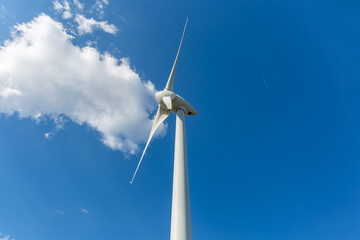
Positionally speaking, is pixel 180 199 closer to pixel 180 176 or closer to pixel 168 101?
pixel 180 176

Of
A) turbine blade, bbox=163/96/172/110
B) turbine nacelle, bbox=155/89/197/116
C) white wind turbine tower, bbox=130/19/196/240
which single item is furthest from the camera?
turbine nacelle, bbox=155/89/197/116

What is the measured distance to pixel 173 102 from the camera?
19203mm

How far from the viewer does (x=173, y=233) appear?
9.89 meters

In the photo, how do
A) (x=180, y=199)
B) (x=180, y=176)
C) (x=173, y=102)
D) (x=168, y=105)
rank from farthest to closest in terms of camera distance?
(x=173, y=102) < (x=168, y=105) < (x=180, y=176) < (x=180, y=199)

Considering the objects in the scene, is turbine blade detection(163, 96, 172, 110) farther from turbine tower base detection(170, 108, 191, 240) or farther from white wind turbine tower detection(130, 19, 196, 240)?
turbine tower base detection(170, 108, 191, 240)

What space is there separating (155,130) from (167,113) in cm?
218

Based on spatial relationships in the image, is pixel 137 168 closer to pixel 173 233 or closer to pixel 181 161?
pixel 181 161

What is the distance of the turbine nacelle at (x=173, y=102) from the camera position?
61.8 feet

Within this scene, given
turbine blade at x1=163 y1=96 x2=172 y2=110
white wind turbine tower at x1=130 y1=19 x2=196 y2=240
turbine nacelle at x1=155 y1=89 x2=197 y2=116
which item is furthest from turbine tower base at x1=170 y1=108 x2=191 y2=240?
turbine nacelle at x1=155 y1=89 x2=197 y2=116

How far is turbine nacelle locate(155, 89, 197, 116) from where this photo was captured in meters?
18.8

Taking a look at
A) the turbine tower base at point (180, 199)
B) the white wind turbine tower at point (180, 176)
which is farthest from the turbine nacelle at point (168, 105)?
A: the turbine tower base at point (180, 199)

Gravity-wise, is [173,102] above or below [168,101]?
above

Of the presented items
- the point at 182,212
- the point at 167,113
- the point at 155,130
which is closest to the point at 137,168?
the point at 155,130

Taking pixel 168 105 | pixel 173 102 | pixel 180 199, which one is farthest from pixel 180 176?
pixel 173 102
